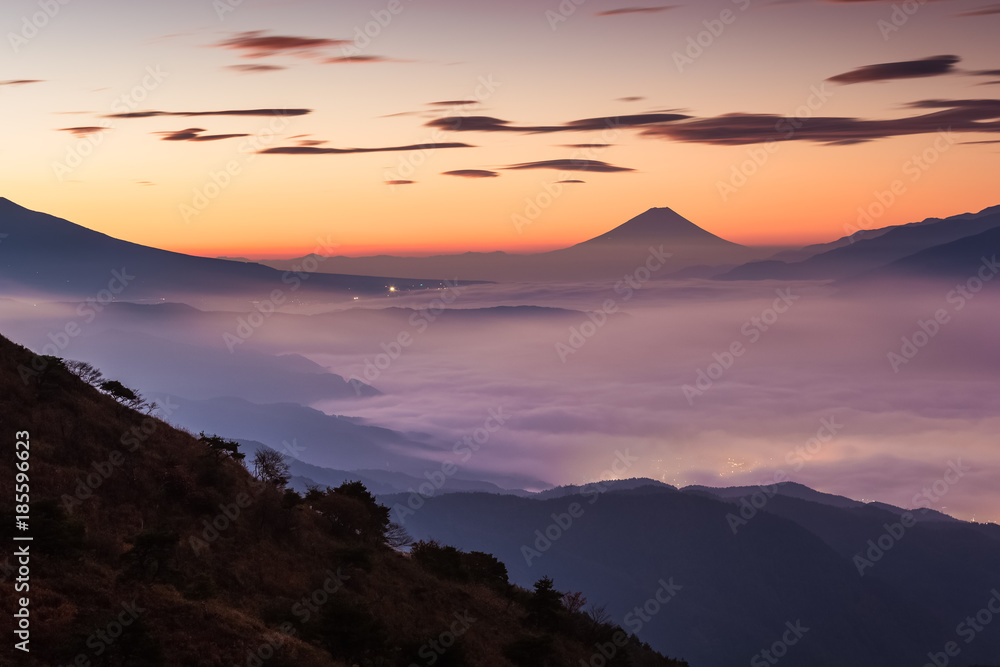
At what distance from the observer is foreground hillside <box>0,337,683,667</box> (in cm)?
2494

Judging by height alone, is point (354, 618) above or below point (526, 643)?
above

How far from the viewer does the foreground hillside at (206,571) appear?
2494 cm

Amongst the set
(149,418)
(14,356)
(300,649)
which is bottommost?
(300,649)

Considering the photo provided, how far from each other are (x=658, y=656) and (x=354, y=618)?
41098 mm

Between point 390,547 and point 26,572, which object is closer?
point 26,572

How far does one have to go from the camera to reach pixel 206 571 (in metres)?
33.0

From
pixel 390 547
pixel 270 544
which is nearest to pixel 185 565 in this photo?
pixel 270 544

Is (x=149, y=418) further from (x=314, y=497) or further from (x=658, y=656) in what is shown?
(x=658, y=656)

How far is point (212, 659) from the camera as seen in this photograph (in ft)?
79.9

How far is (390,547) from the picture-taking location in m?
50.8

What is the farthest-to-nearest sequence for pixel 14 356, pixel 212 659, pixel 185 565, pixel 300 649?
pixel 14 356
pixel 185 565
pixel 300 649
pixel 212 659

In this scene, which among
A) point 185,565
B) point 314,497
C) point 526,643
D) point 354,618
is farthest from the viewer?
point 314,497

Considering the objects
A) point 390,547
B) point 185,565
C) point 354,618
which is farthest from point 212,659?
point 390,547

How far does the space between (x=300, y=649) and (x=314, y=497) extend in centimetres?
2371
